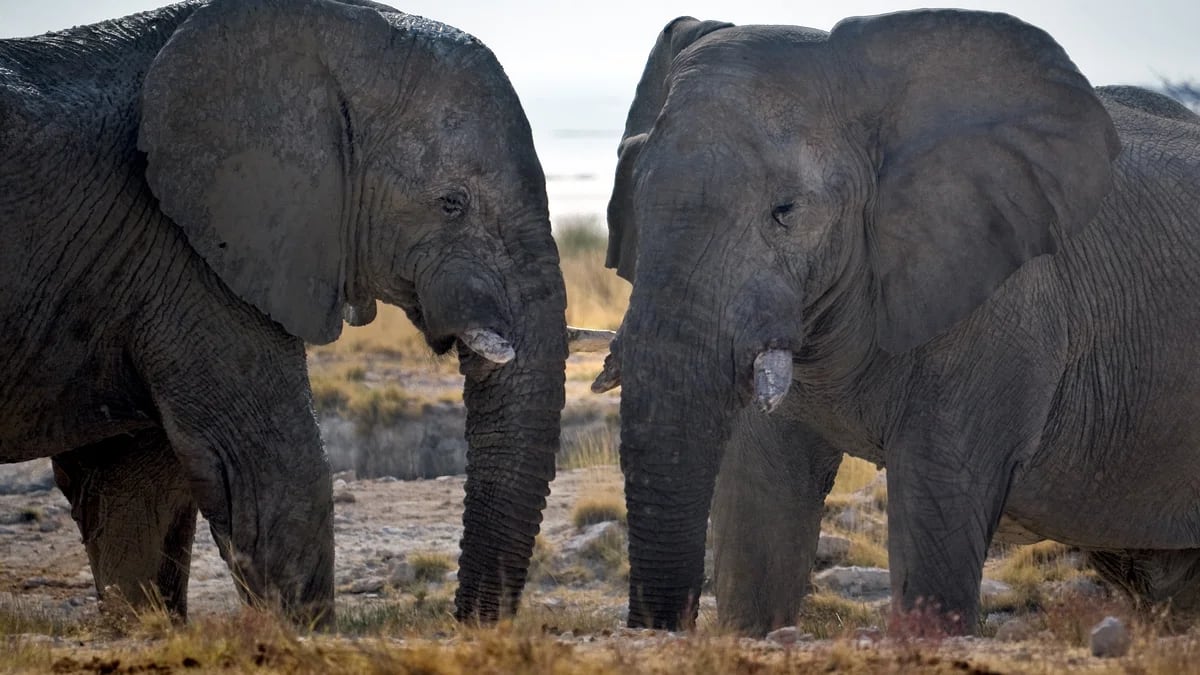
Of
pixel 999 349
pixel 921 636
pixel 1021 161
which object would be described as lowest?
pixel 921 636

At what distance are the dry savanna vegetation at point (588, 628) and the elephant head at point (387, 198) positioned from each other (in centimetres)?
41

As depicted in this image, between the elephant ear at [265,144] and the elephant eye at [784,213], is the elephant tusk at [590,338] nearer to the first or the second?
the elephant ear at [265,144]

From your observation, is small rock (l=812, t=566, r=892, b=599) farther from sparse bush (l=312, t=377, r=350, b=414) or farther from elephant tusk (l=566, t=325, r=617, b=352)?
sparse bush (l=312, t=377, r=350, b=414)

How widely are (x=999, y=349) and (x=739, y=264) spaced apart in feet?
4.45

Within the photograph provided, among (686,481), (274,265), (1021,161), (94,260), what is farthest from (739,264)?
(94,260)

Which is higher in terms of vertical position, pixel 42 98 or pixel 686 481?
pixel 42 98

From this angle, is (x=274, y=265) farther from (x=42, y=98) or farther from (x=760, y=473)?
(x=760, y=473)

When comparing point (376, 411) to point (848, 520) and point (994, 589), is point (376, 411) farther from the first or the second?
point (994, 589)

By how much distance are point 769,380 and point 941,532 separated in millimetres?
1185

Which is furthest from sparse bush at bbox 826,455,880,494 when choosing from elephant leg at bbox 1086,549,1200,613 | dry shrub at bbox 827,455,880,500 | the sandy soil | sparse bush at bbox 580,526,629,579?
elephant leg at bbox 1086,549,1200,613

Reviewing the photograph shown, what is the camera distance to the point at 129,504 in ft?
33.2

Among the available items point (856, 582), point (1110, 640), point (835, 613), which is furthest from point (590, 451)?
point (1110, 640)

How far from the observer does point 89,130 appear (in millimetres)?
9156

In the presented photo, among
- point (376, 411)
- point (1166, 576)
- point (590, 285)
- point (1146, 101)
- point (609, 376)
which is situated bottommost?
point (590, 285)
